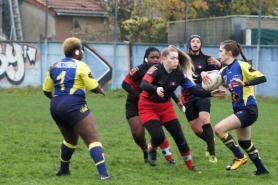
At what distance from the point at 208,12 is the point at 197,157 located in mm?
18041

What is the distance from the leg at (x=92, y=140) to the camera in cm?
751

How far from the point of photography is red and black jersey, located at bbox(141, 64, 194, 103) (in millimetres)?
8312

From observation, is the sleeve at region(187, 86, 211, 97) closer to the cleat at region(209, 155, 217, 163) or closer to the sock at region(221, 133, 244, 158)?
the sock at region(221, 133, 244, 158)

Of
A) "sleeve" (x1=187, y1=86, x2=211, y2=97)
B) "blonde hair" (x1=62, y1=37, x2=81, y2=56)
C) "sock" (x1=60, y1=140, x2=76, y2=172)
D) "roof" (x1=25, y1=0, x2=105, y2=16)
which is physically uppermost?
"roof" (x1=25, y1=0, x2=105, y2=16)

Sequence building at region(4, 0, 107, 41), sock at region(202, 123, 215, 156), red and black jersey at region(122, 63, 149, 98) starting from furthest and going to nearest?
building at region(4, 0, 107, 41) < sock at region(202, 123, 215, 156) < red and black jersey at region(122, 63, 149, 98)

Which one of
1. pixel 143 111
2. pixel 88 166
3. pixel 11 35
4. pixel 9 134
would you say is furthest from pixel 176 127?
pixel 11 35

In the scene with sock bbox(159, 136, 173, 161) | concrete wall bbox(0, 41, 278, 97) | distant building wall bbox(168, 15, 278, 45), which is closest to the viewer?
sock bbox(159, 136, 173, 161)

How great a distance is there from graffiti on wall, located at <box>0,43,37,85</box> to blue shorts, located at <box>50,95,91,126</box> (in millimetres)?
16134

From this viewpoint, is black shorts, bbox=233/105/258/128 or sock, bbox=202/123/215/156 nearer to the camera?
black shorts, bbox=233/105/258/128

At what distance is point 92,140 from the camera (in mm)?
7582

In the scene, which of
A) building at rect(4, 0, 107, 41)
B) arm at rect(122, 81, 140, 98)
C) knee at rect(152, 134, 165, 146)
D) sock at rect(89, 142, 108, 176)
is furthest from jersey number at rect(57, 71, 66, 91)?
building at rect(4, 0, 107, 41)

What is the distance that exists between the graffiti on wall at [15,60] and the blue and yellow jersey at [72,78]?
52.7ft

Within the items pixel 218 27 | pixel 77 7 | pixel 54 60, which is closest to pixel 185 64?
pixel 54 60

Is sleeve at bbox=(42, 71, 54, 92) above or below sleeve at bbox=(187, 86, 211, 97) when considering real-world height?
above
